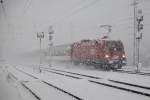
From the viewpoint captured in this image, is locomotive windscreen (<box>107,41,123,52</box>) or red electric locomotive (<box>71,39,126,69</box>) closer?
red electric locomotive (<box>71,39,126,69</box>)

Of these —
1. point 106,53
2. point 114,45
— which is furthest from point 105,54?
point 114,45

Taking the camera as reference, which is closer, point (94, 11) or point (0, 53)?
point (94, 11)

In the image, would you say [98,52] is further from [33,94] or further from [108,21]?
[108,21]

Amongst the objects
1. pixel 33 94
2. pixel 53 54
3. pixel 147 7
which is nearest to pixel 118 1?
pixel 147 7

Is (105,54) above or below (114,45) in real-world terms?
below

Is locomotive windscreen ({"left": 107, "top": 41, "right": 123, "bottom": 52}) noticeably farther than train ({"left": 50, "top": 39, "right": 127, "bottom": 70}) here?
Yes

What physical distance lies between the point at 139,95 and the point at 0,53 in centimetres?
11443

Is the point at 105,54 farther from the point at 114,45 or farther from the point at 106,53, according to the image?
the point at 114,45

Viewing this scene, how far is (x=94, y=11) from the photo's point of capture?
61.2 metres

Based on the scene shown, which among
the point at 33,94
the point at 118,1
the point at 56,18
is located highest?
the point at 118,1

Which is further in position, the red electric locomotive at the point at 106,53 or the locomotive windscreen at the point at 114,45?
the locomotive windscreen at the point at 114,45

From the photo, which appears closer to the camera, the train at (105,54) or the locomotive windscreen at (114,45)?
the train at (105,54)

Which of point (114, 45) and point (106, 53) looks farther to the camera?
point (114, 45)

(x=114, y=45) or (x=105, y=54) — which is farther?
(x=114, y=45)
